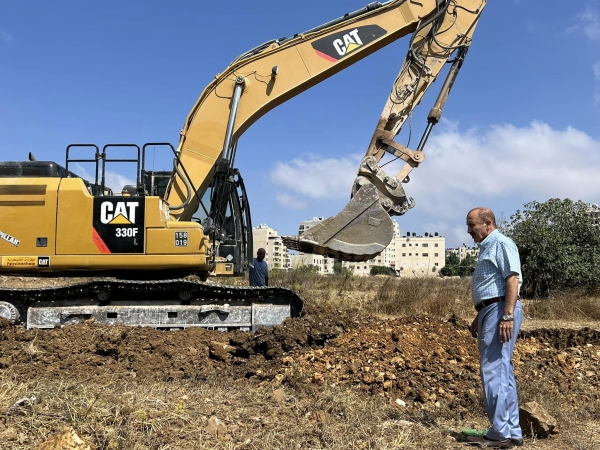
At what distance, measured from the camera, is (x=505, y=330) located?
3586 mm

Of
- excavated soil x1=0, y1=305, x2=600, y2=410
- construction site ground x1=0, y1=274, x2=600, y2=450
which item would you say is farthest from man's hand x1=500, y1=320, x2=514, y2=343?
excavated soil x1=0, y1=305, x2=600, y2=410

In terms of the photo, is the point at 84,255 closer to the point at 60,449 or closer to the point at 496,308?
the point at 60,449

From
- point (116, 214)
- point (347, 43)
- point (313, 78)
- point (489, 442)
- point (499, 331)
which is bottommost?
point (489, 442)

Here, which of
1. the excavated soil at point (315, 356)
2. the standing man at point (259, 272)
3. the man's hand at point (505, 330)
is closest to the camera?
the man's hand at point (505, 330)

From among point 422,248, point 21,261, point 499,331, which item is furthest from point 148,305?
point 422,248

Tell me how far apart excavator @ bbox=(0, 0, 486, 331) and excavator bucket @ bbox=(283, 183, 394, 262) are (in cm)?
1

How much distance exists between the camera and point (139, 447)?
3.17 metres

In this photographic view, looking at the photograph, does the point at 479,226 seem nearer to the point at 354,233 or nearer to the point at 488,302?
the point at 488,302

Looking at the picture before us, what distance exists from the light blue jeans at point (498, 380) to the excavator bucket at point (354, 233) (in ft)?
11.7

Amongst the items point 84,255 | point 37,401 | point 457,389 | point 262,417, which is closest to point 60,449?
point 37,401

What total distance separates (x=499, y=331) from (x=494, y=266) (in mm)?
443

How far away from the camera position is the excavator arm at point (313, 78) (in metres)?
8.18

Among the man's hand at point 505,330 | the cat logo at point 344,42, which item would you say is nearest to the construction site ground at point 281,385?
the man's hand at point 505,330

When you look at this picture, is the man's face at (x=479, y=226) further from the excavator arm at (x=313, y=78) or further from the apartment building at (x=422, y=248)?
the apartment building at (x=422, y=248)
